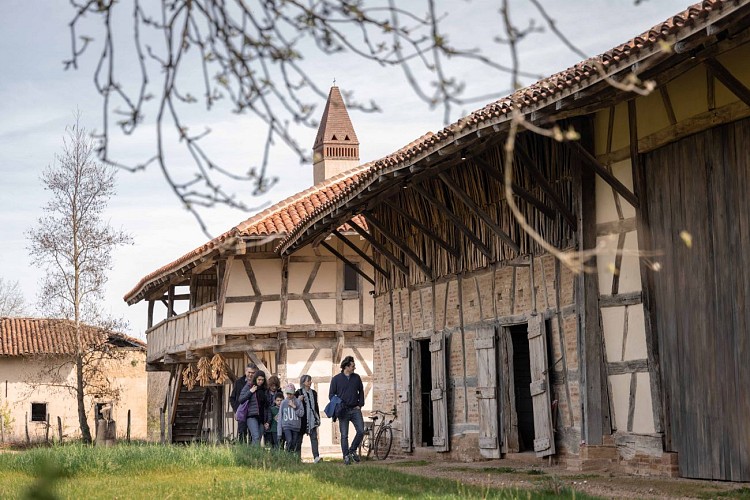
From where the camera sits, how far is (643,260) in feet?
38.8

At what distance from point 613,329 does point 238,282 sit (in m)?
13.4

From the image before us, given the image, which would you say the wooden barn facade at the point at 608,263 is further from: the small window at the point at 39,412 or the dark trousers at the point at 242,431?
the small window at the point at 39,412

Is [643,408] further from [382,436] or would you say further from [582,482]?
[382,436]

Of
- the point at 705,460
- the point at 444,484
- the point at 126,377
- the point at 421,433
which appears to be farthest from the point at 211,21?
the point at 126,377

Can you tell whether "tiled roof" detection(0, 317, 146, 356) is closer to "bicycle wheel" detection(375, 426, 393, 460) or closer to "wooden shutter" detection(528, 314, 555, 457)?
"bicycle wheel" detection(375, 426, 393, 460)

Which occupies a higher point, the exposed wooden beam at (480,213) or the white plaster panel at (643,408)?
the exposed wooden beam at (480,213)

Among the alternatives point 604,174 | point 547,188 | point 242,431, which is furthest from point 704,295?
point 242,431

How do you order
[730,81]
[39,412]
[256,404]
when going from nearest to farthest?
[730,81], [256,404], [39,412]

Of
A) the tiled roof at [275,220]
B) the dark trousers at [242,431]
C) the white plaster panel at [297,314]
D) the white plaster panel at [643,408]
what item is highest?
the tiled roof at [275,220]

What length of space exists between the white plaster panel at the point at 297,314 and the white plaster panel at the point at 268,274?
0.48 metres

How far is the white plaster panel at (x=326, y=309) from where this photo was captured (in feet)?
80.4

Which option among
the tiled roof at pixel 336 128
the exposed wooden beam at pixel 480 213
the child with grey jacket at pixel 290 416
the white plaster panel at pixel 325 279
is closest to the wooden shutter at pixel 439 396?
the child with grey jacket at pixel 290 416

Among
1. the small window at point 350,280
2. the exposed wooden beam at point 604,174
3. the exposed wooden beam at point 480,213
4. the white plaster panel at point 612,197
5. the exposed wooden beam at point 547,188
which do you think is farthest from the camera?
the small window at point 350,280

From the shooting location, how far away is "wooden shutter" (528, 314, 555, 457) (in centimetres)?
1355
